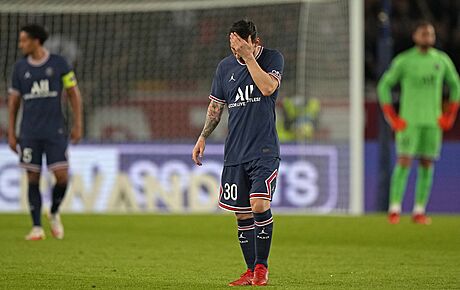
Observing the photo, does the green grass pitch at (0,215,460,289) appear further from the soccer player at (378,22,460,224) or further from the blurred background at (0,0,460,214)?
the blurred background at (0,0,460,214)

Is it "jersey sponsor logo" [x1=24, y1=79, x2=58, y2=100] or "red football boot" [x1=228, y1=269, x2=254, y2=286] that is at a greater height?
"jersey sponsor logo" [x1=24, y1=79, x2=58, y2=100]

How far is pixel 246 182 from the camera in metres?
7.57

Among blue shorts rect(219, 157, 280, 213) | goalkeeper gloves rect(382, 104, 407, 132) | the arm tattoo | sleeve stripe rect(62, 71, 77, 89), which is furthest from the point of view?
goalkeeper gloves rect(382, 104, 407, 132)

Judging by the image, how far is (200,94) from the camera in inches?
750

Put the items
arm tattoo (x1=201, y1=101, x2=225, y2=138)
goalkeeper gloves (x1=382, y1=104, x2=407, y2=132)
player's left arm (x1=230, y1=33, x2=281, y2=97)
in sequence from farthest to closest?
goalkeeper gloves (x1=382, y1=104, x2=407, y2=132) < arm tattoo (x1=201, y1=101, x2=225, y2=138) < player's left arm (x1=230, y1=33, x2=281, y2=97)

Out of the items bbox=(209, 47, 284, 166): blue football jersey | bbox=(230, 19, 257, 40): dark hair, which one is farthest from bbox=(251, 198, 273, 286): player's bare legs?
bbox=(230, 19, 257, 40): dark hair

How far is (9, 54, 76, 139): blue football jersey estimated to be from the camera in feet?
37.0

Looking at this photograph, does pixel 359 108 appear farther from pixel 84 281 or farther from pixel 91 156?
pixel 84 281

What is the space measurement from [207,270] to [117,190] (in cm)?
859

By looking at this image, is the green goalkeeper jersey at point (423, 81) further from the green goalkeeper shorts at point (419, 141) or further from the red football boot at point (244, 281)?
the red football boot at point (244, 281)

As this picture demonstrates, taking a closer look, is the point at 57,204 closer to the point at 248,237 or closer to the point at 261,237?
the point at 248,237

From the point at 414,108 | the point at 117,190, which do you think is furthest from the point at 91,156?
the point at 414,108

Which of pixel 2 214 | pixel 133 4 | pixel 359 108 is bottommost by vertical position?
pixel 2 214

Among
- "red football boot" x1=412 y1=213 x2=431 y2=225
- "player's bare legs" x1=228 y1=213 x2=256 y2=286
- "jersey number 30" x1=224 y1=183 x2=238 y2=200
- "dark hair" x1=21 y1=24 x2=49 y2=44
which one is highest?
"dark hair" x1=21 y1=24 x2=49 y2=44
